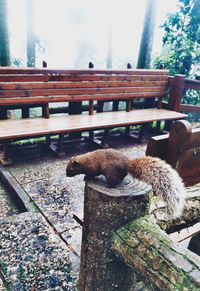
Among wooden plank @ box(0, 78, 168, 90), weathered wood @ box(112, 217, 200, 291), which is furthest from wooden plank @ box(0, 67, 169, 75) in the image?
weathered wood @ box(112, 217, 200, 291)

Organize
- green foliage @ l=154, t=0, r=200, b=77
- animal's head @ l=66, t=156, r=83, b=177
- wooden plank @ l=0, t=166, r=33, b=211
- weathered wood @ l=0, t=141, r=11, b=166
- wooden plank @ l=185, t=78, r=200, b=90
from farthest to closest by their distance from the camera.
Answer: green foliage @ l=154, t=0, r=200, b=77
wooden plank @ l=185, t=78, r=200, b=90
weathered wood @ l=0, t=141, r=11, b=166
wooden plank @ l=0, t=166, r=33, b=211
animal's head @ l=66, t=156, r=83, b=177

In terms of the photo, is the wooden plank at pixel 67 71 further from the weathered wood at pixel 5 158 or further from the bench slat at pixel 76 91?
the weathered wood at pixel 5 158

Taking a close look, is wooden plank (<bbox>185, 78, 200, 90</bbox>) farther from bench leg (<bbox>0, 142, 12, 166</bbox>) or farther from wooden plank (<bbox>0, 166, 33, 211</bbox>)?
wooden plank (<bbox>0, 166, 33, 211</bbox>)

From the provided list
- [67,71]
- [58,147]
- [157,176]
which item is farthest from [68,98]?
[157,176]

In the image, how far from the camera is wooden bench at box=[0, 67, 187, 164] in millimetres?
4160

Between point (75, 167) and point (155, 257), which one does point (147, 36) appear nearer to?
point (75, 167)

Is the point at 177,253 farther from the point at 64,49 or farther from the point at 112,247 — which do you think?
the point at 64,49

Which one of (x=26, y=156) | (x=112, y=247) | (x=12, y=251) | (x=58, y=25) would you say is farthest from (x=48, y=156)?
(x=58, y=25)

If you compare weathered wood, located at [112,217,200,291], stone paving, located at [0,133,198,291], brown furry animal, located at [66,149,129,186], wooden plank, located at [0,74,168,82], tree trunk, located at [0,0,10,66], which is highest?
tree trunk, located at [0,0,10,66]

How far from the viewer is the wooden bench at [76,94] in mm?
4160

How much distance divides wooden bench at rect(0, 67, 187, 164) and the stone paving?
61 centimetres

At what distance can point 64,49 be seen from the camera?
93.2ft

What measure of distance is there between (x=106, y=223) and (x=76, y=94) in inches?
149

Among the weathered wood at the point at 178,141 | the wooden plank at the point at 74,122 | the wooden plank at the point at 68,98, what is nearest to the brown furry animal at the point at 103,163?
the weathered wood at the point at 178,141
